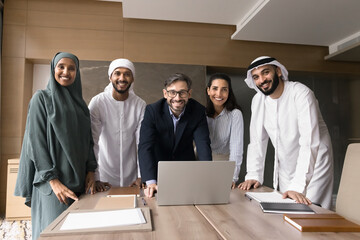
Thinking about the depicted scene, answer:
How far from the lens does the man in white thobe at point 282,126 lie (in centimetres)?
212

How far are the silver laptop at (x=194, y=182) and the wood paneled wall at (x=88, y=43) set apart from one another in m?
3.74

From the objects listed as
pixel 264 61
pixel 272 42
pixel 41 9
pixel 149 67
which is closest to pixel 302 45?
pixel 272 42

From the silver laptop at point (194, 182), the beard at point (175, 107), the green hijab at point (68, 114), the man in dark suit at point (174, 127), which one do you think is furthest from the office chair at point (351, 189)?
the green hijab at point (68, 114)

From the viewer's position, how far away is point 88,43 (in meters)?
4.66

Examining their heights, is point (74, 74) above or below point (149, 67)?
below

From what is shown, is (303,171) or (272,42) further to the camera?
(272,42)

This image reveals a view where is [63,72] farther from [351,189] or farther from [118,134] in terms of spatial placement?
[351,189]

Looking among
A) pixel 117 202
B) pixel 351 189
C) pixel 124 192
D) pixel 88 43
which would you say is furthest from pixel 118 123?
pixel 88 43

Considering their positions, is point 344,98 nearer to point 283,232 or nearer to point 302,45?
point 302,45

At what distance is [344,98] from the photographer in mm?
5969

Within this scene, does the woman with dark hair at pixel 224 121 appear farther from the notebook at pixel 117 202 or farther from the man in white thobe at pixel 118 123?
the notebook at pixel 117 202

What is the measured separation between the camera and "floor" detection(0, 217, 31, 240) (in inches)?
130

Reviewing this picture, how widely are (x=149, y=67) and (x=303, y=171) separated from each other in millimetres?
3459

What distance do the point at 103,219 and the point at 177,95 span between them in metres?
1.05
